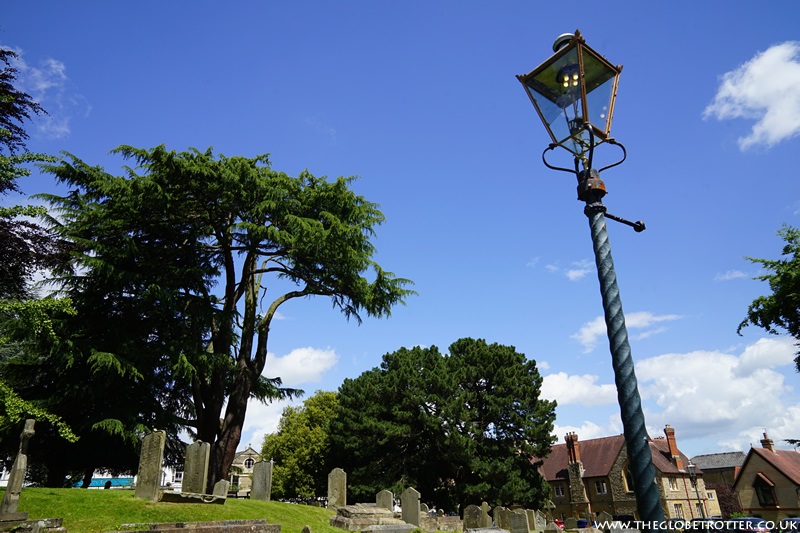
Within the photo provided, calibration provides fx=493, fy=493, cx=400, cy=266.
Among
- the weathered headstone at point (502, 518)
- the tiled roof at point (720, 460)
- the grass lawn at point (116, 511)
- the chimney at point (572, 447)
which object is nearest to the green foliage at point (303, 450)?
the weathered headstone at point (502, 518)

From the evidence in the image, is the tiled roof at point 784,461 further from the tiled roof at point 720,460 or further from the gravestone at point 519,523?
the gravestone at point 519,523

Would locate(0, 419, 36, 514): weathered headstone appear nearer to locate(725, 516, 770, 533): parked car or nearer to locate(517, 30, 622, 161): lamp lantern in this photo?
locate(517, 30, 622, 161): lamp lantern

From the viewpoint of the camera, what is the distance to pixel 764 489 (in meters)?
42.8

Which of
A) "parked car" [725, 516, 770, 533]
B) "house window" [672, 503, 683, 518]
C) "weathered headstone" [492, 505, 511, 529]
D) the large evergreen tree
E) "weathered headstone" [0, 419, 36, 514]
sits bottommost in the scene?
"house window" [672, 503, 683, 518]

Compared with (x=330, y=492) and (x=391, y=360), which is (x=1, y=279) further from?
(x=391, y=360)

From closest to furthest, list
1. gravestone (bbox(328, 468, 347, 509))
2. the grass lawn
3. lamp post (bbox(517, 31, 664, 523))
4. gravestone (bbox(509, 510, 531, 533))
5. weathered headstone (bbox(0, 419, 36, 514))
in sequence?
lamp post (bbox(517, 31, 664, 523)) → weathered headstone (bbox(0, 419, 36, 514)) → the grass lawn → gravestone (bbox(509, 510, 531, 533)) → gravestone (bbox(328, 468, 347, 509))

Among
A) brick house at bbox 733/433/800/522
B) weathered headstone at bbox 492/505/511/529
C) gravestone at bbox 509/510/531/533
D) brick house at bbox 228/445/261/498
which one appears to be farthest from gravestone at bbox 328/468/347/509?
brick house at bbox 228/445/261/498

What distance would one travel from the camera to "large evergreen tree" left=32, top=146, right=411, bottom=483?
63.8ft

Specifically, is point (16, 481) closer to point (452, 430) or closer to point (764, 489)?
point (452, 430)

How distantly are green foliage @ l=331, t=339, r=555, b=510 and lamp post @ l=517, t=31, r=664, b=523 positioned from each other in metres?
28.8

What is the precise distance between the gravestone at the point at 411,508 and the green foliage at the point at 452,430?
40.4ft

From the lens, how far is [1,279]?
18.2 metres

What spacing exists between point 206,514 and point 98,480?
5886 cm

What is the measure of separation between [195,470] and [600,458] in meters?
44.3
